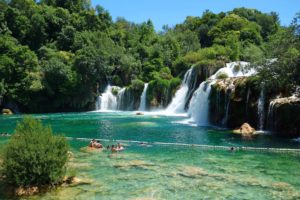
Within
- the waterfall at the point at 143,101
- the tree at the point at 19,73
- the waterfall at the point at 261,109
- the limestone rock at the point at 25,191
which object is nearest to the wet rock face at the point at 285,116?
the waterfall at the point at 261,109

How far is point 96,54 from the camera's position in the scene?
64.1 m

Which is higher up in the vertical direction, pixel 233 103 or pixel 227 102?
pixel 227 102

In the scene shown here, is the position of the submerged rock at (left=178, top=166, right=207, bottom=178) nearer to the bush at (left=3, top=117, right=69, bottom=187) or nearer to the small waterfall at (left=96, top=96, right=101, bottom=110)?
the bush at (left=3, top=117, right=69, bottom=187)

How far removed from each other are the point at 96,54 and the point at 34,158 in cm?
5020

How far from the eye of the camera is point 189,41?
8481cm

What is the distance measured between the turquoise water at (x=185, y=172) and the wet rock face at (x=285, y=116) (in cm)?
241

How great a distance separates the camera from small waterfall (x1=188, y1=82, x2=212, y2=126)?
42938 mm

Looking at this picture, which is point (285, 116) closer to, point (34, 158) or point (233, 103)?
point (233, 103)

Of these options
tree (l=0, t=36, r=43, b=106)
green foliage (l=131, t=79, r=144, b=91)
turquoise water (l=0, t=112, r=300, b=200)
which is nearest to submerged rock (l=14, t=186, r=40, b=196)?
turquoise water (l=0, t=112, r=300, b=200)

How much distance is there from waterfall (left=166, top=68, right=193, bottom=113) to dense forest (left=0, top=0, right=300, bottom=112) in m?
1.27

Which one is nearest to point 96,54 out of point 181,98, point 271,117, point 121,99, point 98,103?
point 98,103

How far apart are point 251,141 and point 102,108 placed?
129 feet

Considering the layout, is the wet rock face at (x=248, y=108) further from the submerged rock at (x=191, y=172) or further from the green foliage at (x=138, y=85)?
the green foliage at (x=138, y=85)

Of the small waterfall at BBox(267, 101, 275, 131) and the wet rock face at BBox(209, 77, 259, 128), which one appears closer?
the small waterfall at BBox(267, 101, 275, 131)
